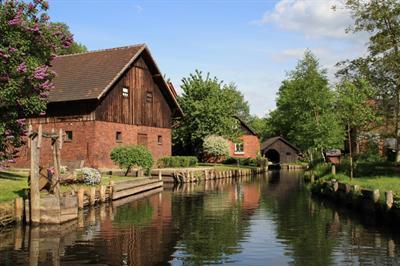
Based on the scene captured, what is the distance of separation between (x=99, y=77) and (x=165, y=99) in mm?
9510

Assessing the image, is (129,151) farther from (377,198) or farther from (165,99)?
(377,198)

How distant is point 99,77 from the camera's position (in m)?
39.8

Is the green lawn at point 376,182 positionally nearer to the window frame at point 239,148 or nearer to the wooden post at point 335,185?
the wooden post at point 335,185

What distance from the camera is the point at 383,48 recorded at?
30.4 metres

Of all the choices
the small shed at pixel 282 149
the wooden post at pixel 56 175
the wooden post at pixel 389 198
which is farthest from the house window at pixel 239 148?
the wooden post at pixel 389 198

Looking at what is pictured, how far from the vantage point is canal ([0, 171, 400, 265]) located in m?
13.3

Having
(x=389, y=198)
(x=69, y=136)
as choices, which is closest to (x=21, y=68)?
(x=389, y=198)

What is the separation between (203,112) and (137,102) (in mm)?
12503

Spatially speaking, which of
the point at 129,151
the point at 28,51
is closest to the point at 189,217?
the point at 28,51

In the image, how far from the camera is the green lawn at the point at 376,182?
2109 centimetres

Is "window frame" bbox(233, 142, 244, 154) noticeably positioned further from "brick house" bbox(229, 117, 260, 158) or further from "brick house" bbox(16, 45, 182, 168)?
"brick house" bbox(16, 45, 182, 168)

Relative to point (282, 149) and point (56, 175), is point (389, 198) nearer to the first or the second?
point (56, 175)

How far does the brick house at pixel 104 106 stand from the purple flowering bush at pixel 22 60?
42.7 feet

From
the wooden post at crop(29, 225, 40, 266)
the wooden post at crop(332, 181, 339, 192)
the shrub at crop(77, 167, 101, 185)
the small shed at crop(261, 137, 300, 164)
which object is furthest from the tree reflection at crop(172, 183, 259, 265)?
the small shed at crop(261, 137, 300, 164)
